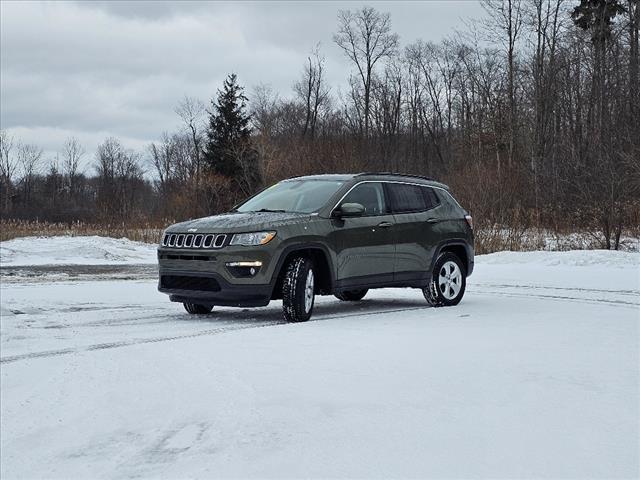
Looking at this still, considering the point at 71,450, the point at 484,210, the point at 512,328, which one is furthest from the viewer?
the point at 484,210

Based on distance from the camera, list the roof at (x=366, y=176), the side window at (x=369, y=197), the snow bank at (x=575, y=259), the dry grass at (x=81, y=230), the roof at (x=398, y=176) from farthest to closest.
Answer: the dry grass at (x=81, y=230)
the snow bank at (x=575, y=259)
the roof at (x=398, y=176)
the roof at (x=366, y=176)
the side window at (x=369, y=197)

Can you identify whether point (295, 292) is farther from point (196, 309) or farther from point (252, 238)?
point (196, 309)

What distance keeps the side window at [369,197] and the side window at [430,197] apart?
924 mm

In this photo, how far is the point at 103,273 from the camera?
15367 millimetres

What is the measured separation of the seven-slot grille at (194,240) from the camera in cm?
786

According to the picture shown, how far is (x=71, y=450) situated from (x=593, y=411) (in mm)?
2840

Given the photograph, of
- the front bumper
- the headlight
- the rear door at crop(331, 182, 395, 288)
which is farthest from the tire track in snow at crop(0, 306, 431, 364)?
the headlight

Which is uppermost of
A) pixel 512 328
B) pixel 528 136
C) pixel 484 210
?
pixel 528 136

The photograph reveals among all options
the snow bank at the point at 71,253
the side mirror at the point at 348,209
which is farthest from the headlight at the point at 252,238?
the snow bank at the point at 71,253

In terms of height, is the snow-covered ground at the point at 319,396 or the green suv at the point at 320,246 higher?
the green suv at the point at 320,246

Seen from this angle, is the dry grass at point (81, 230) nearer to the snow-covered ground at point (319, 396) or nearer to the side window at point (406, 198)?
the side window at point (406, 198)

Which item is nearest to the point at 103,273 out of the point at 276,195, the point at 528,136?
the point at 276,195

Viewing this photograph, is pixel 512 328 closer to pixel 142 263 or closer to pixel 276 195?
pixel 276 195

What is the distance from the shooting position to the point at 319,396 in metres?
4.43
